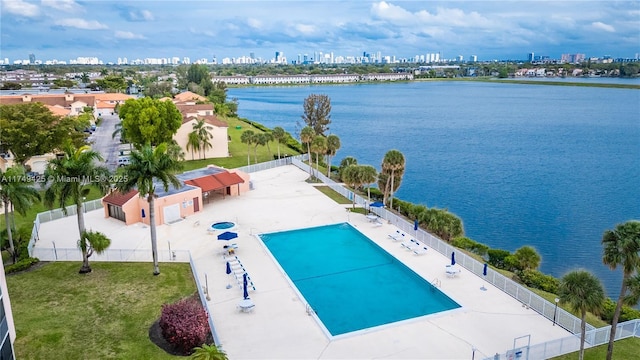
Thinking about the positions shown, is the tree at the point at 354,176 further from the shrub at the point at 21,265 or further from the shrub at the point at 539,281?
the shrub at the point at 21,265

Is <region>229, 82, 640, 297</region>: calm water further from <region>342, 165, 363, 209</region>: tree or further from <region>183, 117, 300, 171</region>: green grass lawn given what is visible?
<region>342, 165, 363, 209</region>: tree

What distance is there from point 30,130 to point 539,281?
146 ft

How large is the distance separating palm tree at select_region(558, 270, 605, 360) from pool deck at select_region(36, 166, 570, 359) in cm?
384

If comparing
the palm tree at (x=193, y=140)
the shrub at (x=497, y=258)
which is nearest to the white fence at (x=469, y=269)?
the shrub at (x=497, y=258)

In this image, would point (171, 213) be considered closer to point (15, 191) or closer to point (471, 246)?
point (15, 191)

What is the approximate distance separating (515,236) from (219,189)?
2594cm

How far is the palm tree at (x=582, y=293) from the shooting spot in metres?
16.2

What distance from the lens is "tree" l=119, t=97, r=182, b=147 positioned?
5128 cm

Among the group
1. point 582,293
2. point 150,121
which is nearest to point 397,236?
point 582,293

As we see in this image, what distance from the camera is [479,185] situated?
5388 centimetres

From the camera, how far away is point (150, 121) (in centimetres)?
5169

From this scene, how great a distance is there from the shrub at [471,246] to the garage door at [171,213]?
20550mm

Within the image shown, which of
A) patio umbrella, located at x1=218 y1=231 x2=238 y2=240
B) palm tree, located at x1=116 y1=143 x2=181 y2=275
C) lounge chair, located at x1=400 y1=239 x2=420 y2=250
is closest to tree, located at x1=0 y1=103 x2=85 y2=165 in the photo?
palm tree, located at x1=116 y1=143 x2=181 y2=275

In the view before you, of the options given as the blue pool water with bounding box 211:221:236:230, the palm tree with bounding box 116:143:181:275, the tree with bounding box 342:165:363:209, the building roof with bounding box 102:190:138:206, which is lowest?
the blue pool water with bounding box 211:221:236:230
